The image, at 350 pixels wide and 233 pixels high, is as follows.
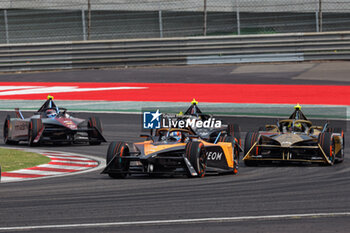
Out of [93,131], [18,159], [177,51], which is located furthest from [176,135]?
[177,51]

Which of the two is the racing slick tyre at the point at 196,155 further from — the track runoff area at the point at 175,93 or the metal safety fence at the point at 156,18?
the metal safety fence at the point at 156,18

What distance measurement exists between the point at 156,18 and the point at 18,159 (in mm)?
17335

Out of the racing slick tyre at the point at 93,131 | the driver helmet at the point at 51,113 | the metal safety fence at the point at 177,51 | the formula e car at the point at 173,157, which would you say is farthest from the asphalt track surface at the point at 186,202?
the metal safety fence at the point at 177,51

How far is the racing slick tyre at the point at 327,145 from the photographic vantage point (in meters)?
15.0

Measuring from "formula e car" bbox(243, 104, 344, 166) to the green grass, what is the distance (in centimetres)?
403

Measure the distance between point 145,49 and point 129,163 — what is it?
63.0 feet

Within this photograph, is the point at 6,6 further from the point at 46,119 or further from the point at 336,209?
the point at 336,209

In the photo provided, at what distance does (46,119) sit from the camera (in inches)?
757

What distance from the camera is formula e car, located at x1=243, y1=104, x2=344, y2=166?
15.0 m

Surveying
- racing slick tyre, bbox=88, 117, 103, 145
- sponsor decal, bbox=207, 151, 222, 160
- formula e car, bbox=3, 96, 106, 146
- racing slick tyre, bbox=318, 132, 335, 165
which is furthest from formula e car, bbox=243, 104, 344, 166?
formula e car, bbox=3, 96, 106, 146

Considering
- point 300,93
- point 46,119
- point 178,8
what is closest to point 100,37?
point 178,8

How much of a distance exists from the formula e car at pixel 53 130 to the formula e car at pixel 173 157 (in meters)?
4.90

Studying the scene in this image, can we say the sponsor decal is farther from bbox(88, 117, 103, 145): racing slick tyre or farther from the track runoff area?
the track runoff area

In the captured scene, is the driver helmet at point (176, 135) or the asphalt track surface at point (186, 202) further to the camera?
the driver helmet at point (176, 135)
